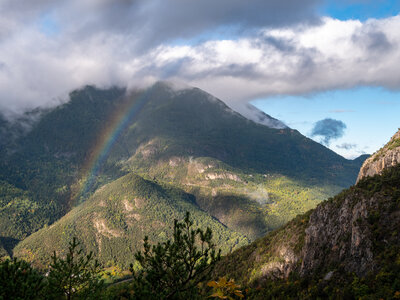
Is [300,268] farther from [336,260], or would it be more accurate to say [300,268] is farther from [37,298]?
[37,298]

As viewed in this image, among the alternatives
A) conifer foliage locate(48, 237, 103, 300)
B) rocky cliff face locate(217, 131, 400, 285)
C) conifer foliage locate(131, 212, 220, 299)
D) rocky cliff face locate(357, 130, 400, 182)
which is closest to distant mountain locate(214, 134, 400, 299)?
rocky cliff face locate(217, 131, 400, 285)

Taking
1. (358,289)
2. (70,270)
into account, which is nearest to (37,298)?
(70,270)

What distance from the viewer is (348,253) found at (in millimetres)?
62469

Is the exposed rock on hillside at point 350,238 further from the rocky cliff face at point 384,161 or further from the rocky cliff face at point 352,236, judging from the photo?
the rocky cliff face at point 384,161

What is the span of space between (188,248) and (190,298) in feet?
11.9

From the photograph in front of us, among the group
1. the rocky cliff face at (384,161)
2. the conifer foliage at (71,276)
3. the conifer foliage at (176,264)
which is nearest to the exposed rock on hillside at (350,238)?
the rocky cliff face at (384,161)

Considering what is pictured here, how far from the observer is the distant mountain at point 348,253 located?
170 ft

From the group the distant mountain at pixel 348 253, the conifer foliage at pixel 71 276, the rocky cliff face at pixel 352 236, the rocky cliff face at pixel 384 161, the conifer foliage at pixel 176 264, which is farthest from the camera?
the rocky cliff face at pixel 384 161

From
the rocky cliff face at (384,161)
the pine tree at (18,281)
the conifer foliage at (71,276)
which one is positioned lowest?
the conifer foliage at (71,276)

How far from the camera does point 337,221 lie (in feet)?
236

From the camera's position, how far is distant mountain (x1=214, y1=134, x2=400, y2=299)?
170 ft

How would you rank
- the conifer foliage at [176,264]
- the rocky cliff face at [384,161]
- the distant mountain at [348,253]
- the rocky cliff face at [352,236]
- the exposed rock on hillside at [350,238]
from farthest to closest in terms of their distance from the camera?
1. the rocky cliff face at [384,161]
2. the rocky cliff face at [352,236]
3. the exposed rock on hillside at [350,238]
4. the distant mountain at [348,253]
5. the conifer foliage at [176,264]

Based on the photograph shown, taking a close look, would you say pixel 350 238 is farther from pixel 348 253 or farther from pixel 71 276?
pixel 71 276

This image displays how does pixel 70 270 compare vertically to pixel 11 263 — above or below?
below
